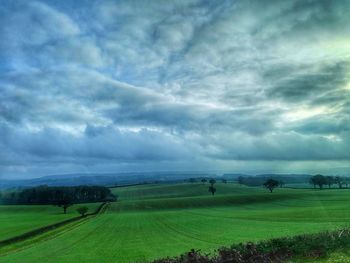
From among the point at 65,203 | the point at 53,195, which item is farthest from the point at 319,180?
the point at 53,195

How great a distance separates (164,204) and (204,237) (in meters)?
81.4

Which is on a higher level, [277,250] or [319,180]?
[319,180]

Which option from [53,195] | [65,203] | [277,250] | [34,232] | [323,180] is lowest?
[34,232]

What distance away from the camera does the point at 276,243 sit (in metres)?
27.5

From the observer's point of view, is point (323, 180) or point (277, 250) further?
point (323, 180)

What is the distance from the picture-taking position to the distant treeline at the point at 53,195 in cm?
Answer: 16779

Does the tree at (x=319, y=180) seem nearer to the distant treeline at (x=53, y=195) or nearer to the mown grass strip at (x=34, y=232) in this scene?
the distant treeline at (x=53, y=195)

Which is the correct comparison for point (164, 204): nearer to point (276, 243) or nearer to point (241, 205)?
point (241, 205)

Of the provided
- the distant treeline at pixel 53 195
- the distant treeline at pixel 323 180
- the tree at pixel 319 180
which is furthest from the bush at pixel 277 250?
the distant treeline at pixel 323 180

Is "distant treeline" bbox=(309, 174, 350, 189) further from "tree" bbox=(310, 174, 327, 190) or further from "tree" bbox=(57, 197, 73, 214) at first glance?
"tree" bbox=(57, 197, 73, 214)

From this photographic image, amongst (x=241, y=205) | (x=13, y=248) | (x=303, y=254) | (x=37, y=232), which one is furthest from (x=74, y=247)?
(x=241, y=205)

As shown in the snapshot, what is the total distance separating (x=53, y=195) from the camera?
166 m

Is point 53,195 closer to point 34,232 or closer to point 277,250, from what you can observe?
point 34,232

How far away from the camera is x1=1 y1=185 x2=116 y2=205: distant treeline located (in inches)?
6606
